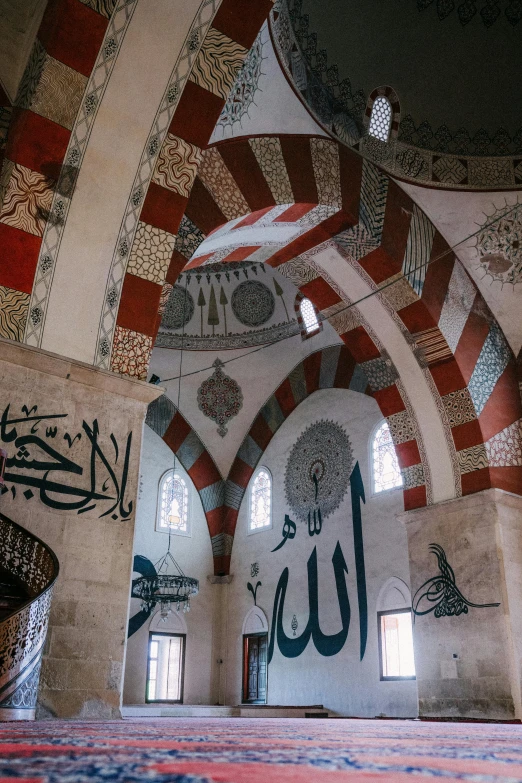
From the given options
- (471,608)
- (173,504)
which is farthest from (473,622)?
(173,504)

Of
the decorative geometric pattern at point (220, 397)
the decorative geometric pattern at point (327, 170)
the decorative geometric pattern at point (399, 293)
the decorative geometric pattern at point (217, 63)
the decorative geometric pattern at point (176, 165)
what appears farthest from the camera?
the decorative geometric pattern at point (220, 397)

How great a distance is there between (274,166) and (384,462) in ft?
14.5

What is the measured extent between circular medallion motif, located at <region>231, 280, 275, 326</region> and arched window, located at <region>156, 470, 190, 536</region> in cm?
270

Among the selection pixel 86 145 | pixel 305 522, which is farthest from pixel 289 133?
pixel 305 522

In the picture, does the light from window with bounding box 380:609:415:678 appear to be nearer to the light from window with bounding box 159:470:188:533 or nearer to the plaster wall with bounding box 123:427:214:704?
the plaster wall with bounding box 123:427:214:704

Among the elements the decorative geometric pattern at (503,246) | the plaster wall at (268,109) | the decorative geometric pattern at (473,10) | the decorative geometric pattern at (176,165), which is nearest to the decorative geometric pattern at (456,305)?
the decorative geometric pattern at (503,246)

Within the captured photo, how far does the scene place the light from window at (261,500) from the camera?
35.7 feet

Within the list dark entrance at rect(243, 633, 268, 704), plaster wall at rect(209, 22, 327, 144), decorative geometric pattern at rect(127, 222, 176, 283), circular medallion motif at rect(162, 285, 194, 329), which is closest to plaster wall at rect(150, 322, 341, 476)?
circular medallion motif at rect(162, 285, 194, 329)

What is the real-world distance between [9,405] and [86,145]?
1.80 m

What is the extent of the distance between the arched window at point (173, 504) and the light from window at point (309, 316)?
3133 millimetres

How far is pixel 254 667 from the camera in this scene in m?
10.2

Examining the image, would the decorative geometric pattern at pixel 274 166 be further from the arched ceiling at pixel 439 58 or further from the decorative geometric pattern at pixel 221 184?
the arched ceiling at pixel 439 58

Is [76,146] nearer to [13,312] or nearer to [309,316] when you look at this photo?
[13,312]

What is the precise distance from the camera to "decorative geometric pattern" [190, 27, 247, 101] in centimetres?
483
